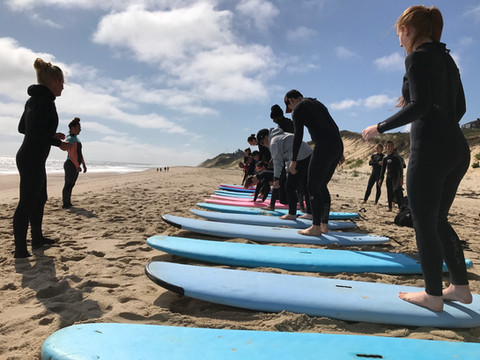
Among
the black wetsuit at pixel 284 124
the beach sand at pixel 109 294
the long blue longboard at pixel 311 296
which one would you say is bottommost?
the beach sand at pixel 109 294

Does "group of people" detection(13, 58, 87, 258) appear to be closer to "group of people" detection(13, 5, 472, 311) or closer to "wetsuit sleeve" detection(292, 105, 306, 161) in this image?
"wetsuit sleeve" detection(292, 105, 306, 161)

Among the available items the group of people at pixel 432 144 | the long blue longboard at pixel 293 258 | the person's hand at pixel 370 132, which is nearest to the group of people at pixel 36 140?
the long blue longboard at pixel 293 258

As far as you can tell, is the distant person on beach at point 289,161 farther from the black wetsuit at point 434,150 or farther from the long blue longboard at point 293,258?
the black wetsuit at point 434,150

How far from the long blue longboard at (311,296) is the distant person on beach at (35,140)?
142 centimetres

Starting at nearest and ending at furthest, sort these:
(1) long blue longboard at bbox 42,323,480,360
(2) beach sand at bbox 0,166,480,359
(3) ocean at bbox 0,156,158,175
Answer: (1) long blue longboard at bbox 42,323,480,360
(2) beach sand at bbox 0,166,480,359
(3) ocean at bbox 0,156,158,175

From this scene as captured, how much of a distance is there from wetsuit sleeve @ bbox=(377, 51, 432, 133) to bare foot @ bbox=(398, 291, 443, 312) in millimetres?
1000

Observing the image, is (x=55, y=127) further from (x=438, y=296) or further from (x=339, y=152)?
(x=438, y=296)

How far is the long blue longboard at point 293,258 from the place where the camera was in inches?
96.3

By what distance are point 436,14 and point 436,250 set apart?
4.35 feet

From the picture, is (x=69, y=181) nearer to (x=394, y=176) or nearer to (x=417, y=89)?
(x=417, y=89)

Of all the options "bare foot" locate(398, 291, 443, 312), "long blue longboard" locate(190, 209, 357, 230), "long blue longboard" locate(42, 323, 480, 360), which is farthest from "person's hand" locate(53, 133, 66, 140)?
"bare foot" locate(398, 291, 443, 312)

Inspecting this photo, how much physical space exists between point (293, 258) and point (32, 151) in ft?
8.04

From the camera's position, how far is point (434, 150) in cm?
164

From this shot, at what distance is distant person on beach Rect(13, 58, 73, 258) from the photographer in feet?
8.66
